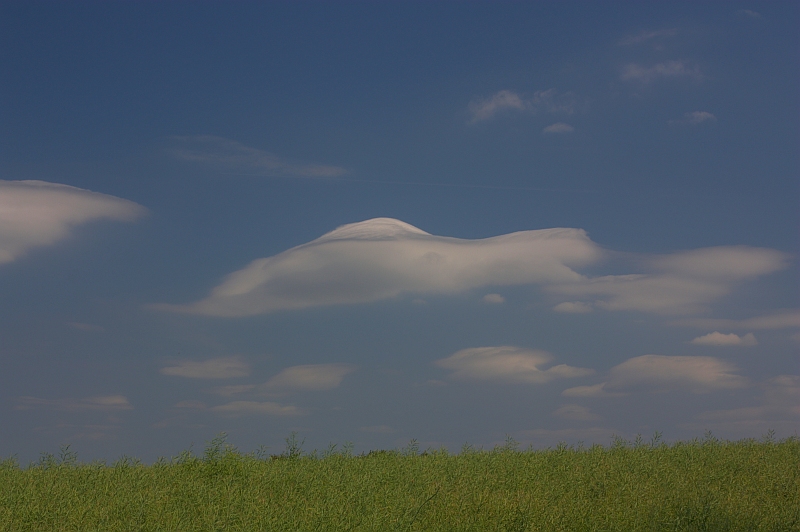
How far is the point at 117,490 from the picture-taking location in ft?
33.8

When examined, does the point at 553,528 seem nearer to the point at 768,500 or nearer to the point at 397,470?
the point at 397,470

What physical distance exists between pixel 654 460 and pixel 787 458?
11.1 feet

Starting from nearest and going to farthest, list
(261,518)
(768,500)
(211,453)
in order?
(261,518)
(768,500)
(211,453)

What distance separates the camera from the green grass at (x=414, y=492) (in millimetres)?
8984

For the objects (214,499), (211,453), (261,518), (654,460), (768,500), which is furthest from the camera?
(654,460)

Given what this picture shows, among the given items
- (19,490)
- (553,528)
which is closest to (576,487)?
(553,528)

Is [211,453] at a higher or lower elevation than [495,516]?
higher

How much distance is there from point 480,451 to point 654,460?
139 inches

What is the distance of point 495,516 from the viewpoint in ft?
30.0

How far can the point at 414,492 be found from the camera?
10.4m

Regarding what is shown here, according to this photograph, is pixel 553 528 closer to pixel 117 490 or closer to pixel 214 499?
pixel 214 499

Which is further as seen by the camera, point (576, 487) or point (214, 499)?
point (576, 487)

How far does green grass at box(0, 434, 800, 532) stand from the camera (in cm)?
898

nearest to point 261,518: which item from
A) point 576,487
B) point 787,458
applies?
point 576,487
